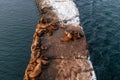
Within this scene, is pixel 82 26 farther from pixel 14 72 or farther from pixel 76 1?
pixel 14 72

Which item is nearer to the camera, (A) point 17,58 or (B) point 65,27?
(A) point 17,58

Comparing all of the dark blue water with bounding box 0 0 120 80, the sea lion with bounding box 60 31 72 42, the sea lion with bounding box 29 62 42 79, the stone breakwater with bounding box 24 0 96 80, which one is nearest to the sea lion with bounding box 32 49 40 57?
the stone breakwater with bounding box 24 0 96 80

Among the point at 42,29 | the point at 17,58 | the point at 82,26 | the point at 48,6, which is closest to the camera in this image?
the point at 17,58

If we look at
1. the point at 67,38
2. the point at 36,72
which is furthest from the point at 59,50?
the point at 36,72

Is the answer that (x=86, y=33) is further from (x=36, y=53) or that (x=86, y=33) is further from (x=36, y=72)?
(x=36, y=72)

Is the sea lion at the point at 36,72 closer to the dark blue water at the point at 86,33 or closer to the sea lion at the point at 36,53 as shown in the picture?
the sea lion at the point at 36,53

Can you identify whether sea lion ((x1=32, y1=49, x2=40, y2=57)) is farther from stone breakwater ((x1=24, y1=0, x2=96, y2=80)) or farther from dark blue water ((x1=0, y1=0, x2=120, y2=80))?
dark blue water ((x1=0, y1=0, x2=120, y2=80))

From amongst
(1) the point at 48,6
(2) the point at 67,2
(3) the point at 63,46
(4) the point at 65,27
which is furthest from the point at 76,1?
(3) the point at 63,46

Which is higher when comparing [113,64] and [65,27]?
[65,27]
